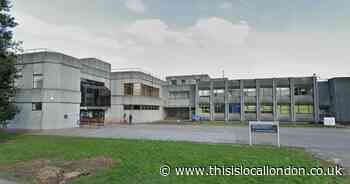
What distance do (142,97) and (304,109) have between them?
2968 cm

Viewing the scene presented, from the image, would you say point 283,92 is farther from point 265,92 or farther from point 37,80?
point 37,80

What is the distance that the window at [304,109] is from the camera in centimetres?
3659

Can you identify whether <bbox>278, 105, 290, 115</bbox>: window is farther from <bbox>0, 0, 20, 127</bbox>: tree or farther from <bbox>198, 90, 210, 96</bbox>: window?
<bbox>0, 0, 20, 127</bbox>: tree

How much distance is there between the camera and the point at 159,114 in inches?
1699

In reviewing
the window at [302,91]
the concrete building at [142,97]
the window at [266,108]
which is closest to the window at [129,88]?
the concrete building at [142,97]

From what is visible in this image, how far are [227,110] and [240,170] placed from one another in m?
34.6

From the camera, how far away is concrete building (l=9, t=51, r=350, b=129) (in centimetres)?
2242

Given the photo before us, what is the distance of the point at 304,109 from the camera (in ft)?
121

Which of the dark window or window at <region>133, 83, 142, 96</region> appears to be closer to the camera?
window at <region>133, 83, 142, 96</region>

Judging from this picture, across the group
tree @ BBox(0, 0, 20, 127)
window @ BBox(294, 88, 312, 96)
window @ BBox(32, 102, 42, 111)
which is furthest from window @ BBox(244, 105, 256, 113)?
tree @ BBox(0, 0, 20, 127)

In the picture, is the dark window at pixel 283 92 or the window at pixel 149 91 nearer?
the window at pixel 149 91

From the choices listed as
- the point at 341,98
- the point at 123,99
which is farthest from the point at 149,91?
the point at 341,98

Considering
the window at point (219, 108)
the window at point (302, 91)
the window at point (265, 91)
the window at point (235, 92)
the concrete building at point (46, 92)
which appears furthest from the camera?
the window at point (219, 108)

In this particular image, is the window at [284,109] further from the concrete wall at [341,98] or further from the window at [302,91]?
the concrete wall at [341,98]
